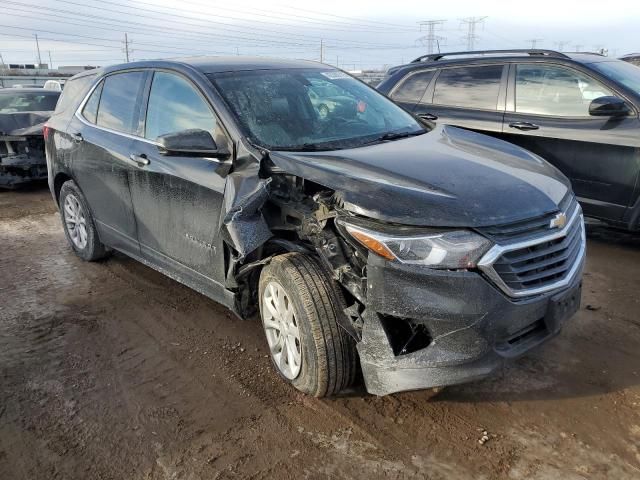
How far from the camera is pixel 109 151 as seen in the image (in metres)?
4.35

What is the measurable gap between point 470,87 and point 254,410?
455 cm

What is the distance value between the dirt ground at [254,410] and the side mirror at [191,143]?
4.22 feet

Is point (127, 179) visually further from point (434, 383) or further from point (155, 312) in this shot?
point (434, 383)

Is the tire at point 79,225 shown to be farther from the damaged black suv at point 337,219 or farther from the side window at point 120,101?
the side window at point 120,101

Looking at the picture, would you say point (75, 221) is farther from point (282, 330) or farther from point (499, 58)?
point (499, 58)

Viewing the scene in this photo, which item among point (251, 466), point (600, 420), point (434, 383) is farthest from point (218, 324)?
point (600, 420)

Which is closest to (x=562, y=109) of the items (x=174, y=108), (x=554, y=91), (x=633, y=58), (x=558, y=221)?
(x=554, y=91)

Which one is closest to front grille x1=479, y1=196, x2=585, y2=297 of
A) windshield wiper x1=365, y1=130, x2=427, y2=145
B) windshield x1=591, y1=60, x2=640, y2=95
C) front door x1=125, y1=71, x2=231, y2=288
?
windshield wiper x1=365, y1=130, x2=427, y2=145

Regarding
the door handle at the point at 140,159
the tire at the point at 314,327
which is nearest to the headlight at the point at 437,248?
the tire at the point at 314,327

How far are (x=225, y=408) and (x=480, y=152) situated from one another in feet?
6.81

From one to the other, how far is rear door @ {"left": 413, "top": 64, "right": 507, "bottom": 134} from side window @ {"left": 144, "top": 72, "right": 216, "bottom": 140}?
3.35 m

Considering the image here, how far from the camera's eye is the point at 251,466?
2.60 m

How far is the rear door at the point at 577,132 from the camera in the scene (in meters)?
5.00

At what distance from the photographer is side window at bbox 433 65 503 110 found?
5977 mm
